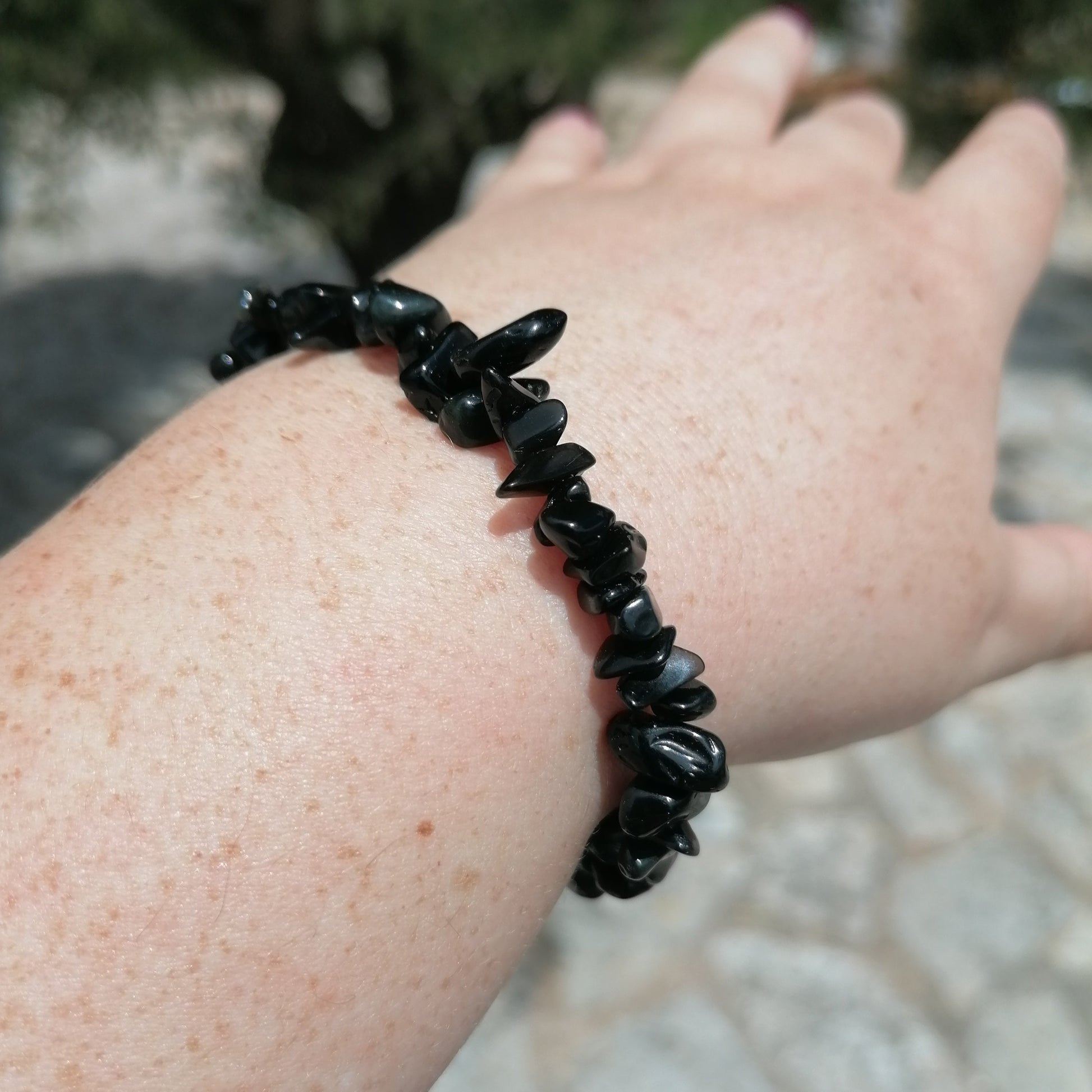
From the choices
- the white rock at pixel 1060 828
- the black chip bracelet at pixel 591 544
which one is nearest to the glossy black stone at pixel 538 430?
the black chip bracelet at pixel 591 544

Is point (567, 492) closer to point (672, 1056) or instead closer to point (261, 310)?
point (261, 310)

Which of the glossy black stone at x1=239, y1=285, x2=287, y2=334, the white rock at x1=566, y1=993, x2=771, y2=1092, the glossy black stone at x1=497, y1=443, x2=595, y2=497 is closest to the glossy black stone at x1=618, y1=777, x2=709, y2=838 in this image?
the glossy black stone at x1=497, y1=443, x2=595, y2=497

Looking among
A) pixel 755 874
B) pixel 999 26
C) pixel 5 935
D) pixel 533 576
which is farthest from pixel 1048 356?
pixel 5 935

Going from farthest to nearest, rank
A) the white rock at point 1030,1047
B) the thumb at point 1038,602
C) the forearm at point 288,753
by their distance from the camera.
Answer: the white rock at point 1030,1047 < the thumb at point 1038,602 < the forearm at point 288,753

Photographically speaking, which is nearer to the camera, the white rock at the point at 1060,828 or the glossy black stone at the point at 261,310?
the glossy black stone at the point at 261,310

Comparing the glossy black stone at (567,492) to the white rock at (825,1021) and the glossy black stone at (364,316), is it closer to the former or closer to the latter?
the glossy black stone at (364,316)

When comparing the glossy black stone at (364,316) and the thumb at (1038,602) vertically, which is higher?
the glossy black stone at (364,316)

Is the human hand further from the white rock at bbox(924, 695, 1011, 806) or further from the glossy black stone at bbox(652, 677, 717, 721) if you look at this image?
the white rock at bbox(924, 695, 1011, 806)
